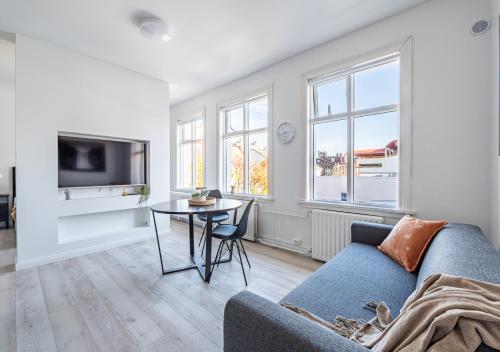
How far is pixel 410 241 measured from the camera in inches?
70.0

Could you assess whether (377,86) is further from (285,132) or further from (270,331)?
(270,331)

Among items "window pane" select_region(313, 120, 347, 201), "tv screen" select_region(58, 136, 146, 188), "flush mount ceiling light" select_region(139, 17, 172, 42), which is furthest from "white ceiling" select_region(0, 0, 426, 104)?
"tv screen" select_region(58, 136, 146, 188)

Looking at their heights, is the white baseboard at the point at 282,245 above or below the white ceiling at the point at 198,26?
below

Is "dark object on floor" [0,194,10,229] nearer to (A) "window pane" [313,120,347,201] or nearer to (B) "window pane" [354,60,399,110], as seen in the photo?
(A) "window pane" [313,120,347,201]

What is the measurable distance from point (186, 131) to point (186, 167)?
0.90 meters

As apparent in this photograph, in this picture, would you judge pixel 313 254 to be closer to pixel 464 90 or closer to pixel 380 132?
pixel 380 132

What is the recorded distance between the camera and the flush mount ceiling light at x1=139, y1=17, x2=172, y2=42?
253 cm

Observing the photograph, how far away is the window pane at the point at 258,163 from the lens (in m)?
3.93

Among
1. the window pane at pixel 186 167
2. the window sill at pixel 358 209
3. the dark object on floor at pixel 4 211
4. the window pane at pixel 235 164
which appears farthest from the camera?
the window pane at pixel 186 167

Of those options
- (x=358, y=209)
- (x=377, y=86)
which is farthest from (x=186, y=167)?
(x=377, y=86)

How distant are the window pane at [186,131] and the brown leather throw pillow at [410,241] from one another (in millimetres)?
4738

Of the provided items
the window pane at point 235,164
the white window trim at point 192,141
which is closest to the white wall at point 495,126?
the window pane at point 235,164

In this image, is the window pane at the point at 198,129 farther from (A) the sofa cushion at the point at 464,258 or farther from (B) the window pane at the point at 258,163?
(A) the sofa cushion at the point at 464,258

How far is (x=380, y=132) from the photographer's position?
2.73 meters
